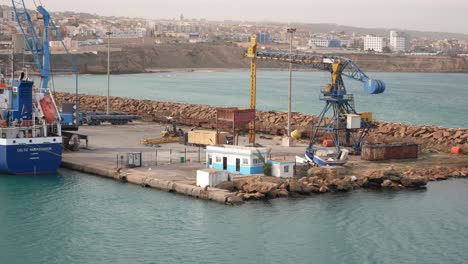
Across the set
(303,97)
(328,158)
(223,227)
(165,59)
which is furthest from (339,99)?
(165,59)

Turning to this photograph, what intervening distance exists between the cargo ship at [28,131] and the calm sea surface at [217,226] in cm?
64

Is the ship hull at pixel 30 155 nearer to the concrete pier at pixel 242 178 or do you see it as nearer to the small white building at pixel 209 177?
the concrete pier at pixel 242 178

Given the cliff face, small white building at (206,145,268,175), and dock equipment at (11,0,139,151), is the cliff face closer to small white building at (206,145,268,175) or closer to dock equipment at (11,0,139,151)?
dock equipment at (11,0,139,151)

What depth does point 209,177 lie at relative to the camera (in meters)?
31.9

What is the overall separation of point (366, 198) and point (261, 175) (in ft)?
14.1

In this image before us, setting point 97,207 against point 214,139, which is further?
point 214,139

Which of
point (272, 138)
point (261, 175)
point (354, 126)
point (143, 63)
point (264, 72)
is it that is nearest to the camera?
point (261, 175)

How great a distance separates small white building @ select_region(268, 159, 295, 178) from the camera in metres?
34.1

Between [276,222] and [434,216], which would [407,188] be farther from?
[276,222]

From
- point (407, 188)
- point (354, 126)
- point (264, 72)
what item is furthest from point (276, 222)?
point (264, 72)

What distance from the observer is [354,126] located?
40375 mm

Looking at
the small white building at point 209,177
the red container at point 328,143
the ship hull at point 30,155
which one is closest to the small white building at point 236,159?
the small white building at point 209,177

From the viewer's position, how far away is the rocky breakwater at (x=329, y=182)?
32.0 metres

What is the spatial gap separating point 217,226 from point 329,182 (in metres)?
6.77
